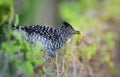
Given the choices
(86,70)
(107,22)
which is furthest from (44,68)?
(107,22)

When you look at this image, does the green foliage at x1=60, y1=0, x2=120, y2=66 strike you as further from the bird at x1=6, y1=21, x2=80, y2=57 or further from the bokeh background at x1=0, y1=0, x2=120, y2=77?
the bird at x1=6, y1=21, x2=80, y2=57

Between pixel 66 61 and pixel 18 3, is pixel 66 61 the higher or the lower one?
the lower one

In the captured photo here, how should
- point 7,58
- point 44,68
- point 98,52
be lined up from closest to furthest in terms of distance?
point 7,58
point 44,68
point 98,52

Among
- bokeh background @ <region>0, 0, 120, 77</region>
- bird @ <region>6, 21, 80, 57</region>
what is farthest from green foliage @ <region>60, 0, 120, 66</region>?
bird @ <region>6, 21, 80, 57</region>

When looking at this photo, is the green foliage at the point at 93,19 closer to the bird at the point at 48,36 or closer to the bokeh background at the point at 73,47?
the bokeh background at the point at 73,47

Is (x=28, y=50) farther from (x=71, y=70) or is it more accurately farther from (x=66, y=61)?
(x=71, y=70)

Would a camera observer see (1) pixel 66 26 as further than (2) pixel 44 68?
Yes

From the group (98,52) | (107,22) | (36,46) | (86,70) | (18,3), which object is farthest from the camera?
(107,22)
